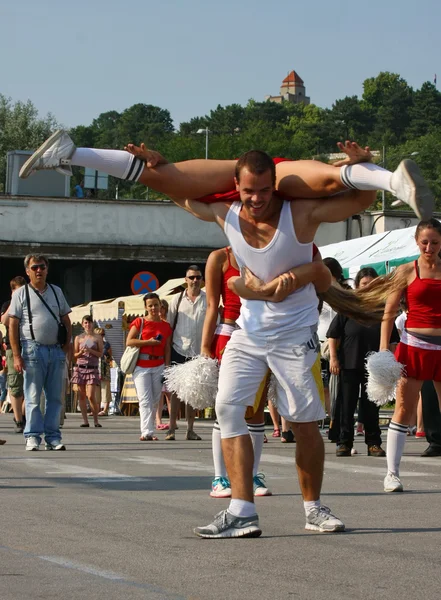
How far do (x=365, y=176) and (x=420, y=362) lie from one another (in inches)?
147

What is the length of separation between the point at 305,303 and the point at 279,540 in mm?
1358

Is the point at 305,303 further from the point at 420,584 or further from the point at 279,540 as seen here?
the point at 420,584

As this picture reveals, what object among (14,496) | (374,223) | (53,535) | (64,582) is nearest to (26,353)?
(14,496)

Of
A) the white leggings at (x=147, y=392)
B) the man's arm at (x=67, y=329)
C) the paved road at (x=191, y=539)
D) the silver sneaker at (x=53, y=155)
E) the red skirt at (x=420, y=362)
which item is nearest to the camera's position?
the paved road at (x=191, y=539)

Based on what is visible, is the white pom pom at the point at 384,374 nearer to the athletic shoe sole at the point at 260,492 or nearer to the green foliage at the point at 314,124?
the athletic shoe sole at the point at 260,492

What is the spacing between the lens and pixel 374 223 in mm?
41000

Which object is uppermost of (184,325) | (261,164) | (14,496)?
(261,164)

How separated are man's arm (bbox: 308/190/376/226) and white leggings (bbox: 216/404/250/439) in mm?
1170

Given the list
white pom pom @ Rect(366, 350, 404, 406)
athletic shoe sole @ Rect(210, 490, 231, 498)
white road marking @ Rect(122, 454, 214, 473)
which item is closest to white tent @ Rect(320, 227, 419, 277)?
white road marking @ Rect(122, 454, 214, 473)

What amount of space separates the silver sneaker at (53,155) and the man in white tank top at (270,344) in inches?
29.0

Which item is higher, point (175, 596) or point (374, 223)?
point (374, 223)

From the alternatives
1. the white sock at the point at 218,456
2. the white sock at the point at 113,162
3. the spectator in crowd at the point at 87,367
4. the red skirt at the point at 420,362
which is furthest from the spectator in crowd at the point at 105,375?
the white sock at the point at 113,162

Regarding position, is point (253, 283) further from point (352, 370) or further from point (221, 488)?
point (352, 370)

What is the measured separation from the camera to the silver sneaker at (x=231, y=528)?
285 inches
